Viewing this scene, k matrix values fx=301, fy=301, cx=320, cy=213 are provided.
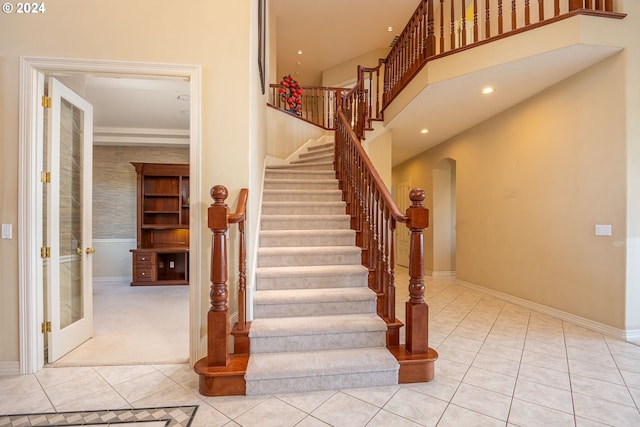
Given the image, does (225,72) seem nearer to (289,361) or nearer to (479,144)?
(289,361)

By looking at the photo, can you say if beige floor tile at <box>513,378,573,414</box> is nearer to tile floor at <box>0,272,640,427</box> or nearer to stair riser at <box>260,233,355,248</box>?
tile floor at <box>0,272,640,427</box>

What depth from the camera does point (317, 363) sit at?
79.4 inches

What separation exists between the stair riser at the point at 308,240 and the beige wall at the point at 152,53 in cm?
92

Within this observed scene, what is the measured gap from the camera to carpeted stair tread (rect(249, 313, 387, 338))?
219cm

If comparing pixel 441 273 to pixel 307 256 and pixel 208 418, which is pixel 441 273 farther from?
pixel 208 418

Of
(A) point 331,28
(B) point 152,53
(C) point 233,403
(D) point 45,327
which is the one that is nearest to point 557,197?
(C) point 233,403

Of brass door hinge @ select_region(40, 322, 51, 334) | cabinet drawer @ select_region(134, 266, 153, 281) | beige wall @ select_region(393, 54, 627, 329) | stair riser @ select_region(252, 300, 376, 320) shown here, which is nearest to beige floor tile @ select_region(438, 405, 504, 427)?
stair riser @ select_region(252, 300, 376, 320)

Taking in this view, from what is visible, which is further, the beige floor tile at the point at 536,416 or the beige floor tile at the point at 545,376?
the beige floor tile at the point at 545,376

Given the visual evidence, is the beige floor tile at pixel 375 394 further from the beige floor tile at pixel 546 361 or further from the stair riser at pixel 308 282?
the beige floor tile at pixel 546 361

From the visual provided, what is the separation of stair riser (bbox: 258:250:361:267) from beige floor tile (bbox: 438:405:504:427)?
1.48 metres

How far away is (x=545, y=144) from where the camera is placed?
3.61m

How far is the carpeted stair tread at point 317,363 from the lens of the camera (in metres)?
1.93

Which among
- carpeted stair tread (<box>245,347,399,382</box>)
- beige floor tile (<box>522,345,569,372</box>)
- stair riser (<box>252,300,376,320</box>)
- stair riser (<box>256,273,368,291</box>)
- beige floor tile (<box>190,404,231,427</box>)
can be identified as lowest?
beige floor tile (<box>522,345,569,372</box>)

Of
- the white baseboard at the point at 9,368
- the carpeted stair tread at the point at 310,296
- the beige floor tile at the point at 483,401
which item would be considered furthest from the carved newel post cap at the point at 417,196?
the white baseboard at the point at 9,368
